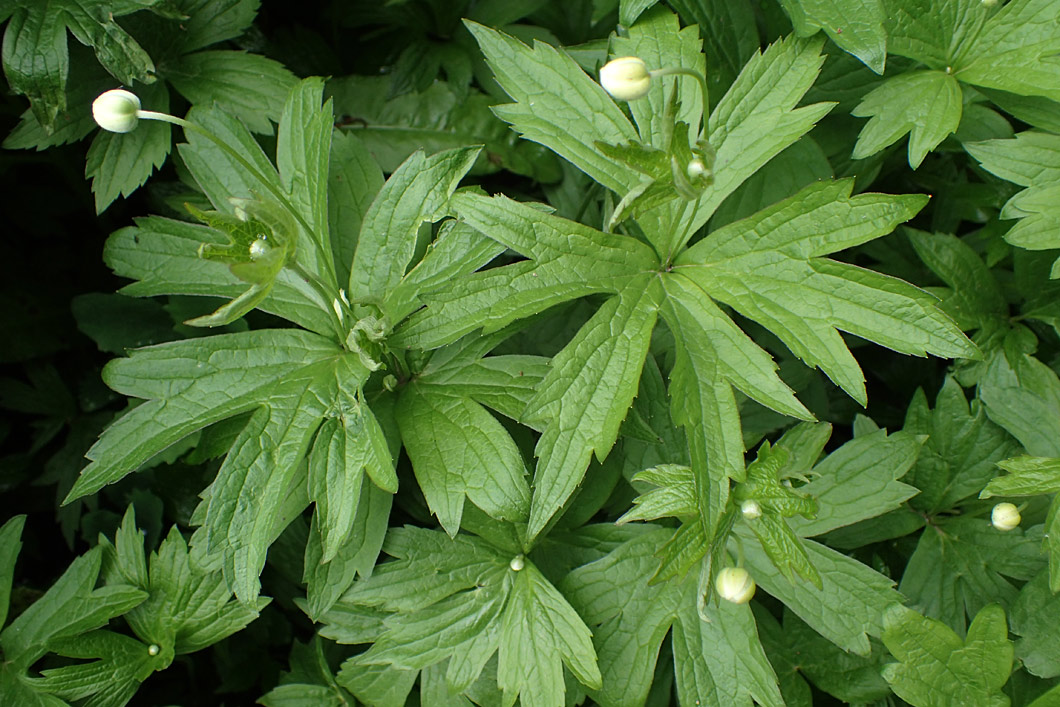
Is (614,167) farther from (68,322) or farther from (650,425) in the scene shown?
(68,322)

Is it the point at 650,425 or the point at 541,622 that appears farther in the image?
the point at 650,425

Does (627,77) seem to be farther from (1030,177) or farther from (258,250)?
(1030,177)

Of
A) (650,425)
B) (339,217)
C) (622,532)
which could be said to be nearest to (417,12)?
(339,217)

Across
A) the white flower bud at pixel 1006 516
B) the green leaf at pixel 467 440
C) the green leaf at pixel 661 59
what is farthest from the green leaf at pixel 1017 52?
the green leaf at pixel 467 440

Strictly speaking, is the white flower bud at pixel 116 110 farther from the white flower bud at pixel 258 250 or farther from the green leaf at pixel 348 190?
the green leaf at pixel 348 190

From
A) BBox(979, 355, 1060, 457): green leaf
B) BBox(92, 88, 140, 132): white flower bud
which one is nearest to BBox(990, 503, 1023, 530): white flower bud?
BBox(979, 355, 1060, 457): green leaf

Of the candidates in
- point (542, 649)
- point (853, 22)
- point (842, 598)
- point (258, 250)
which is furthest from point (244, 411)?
point (853, 22)

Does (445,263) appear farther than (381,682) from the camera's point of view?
No
